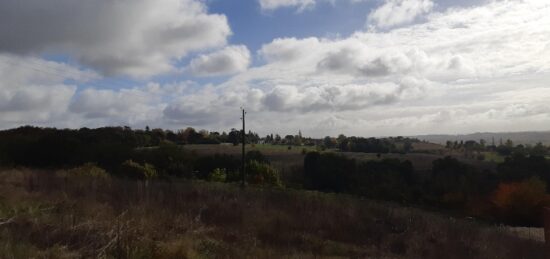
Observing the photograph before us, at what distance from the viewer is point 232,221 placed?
55.3 ft

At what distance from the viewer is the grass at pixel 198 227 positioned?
8.76 meters

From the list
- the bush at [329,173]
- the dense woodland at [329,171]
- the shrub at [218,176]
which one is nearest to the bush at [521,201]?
the dense woodland at [329,171]

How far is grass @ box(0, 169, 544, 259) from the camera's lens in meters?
8.76

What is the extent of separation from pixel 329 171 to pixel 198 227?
244ft

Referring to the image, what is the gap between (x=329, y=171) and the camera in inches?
3398

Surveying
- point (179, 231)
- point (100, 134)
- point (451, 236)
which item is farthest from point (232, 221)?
point (100, 134)

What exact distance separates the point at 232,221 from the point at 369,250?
4494 mm

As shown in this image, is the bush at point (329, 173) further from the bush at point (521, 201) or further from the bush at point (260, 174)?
the bush at point (521, 201)

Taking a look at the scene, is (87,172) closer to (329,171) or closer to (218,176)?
(218,176)

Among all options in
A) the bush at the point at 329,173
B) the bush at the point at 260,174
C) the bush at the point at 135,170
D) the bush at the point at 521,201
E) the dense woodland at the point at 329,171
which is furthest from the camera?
the bush at the point at 329,173

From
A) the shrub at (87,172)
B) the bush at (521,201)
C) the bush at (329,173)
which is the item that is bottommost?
the bush at (521,201)

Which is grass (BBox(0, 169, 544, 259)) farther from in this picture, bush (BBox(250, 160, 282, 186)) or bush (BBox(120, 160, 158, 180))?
bush (BBox(250, 160, 282, 186))

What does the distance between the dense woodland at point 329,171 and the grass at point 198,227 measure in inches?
1102

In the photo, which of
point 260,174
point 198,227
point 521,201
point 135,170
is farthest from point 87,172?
point 521,201
